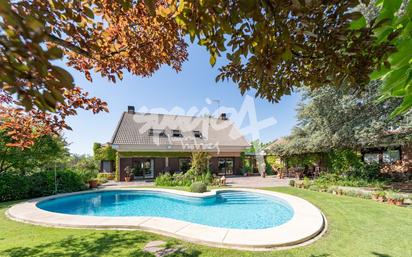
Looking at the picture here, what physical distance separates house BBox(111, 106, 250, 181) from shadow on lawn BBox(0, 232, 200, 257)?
19.7 meters

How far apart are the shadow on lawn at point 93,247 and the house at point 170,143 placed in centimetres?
1969

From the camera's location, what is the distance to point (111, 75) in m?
3.71

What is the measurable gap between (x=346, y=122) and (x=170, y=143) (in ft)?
59.8

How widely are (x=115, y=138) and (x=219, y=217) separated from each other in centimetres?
1855

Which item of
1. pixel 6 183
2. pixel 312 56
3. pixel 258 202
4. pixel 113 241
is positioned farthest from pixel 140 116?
pixel 312 56

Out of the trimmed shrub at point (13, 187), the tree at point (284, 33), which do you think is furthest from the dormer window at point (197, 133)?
the tree at point (284, 33)

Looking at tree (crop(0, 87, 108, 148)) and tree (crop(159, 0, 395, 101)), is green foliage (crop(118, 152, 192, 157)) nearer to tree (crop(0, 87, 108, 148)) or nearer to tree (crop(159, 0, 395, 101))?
tree (crop(0, 87, 108, 148))

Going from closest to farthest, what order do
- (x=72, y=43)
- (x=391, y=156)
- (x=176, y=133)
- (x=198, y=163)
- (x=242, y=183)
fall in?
1. (x=72, y=43)
2. (x=391, y=156)
3. (x=242, y=183)
4. (x=198, y=163)
5. (x=176, y=133)

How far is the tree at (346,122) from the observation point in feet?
50.7

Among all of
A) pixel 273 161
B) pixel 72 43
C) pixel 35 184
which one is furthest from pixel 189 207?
pixel 273 161

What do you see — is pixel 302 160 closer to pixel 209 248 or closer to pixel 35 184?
pixel 209 248

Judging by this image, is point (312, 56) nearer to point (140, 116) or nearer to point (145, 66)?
point (145, 66)

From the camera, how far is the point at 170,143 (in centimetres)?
2828

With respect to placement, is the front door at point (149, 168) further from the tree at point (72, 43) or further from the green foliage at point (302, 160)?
the tree at point (72, 43)
